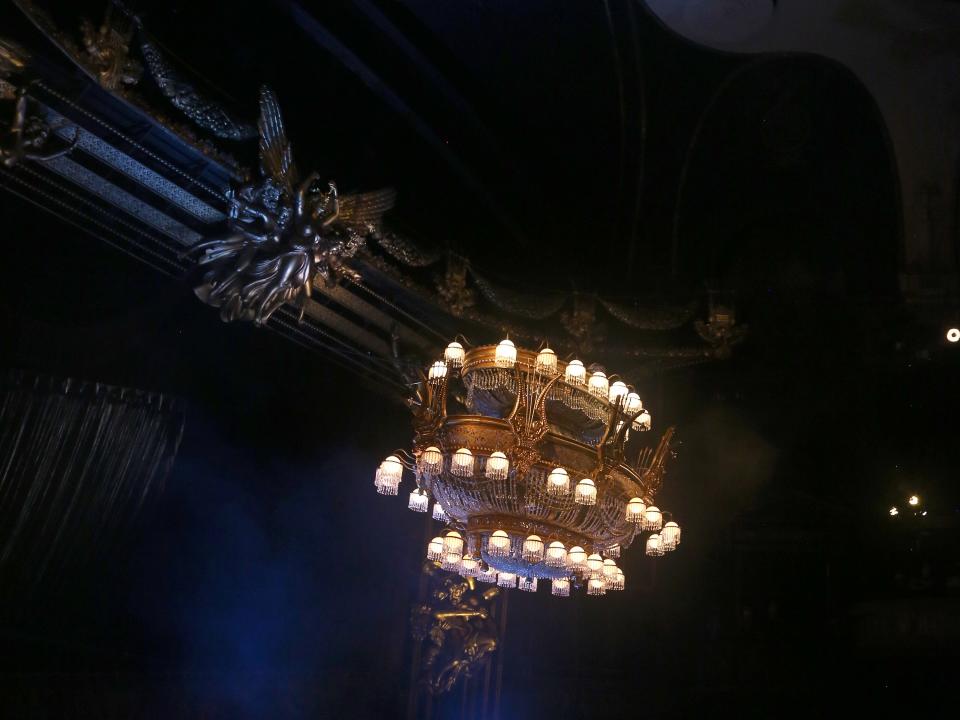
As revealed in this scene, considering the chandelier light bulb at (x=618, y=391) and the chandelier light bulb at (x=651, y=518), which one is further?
the chandelier light bulb at (x=618, y=391)

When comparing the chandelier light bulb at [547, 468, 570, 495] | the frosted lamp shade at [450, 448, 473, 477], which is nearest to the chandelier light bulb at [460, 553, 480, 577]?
the frosted lamp shade at [450, 448, 473, 477]

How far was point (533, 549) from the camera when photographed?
15.2 ft

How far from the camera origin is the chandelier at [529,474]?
15.2 ft

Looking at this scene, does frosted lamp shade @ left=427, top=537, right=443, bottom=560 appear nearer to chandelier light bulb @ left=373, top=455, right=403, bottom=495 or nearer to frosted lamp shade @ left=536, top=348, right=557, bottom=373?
chandelier light bulb @ left=373, top=455, right=403, bottom=495

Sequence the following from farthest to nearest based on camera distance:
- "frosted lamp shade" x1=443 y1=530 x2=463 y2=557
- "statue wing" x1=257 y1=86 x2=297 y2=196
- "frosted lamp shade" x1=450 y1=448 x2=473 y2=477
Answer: "frosted lamp shade" x1=443 y1=530 x2=463 y2=557, "frosted lamp shade" x1=450 y1=448 x2=473 y2=477, "statue wing" x1=257 y1=86 x2=297 y2=196

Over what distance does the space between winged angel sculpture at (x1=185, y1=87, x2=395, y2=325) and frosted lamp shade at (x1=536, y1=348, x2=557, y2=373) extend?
1.17 m

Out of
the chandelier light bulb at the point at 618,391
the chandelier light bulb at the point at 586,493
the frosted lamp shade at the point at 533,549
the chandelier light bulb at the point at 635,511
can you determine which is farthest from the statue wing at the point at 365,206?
the chandelier light bulb at the point at 635,511

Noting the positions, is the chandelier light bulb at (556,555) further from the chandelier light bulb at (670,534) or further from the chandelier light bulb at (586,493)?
the chandelier light bulb at (670,534)

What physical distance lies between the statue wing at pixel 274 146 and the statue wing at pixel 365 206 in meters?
0.39

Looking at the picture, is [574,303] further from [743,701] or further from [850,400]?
[743,701]

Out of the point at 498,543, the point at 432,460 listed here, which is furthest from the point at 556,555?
the point at 432,460

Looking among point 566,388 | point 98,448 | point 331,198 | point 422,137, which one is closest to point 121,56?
point 331,198

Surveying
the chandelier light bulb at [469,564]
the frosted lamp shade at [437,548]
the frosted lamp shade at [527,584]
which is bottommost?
the frosted lamp shade at [527,584]

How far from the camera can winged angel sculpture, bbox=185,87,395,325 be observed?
4.26 metres
